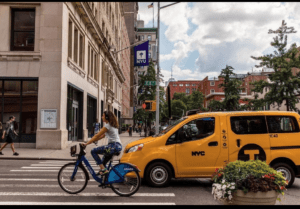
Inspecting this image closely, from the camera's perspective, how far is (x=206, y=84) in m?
122

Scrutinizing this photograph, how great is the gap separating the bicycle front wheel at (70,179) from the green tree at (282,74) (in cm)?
2513

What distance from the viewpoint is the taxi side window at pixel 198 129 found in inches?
319

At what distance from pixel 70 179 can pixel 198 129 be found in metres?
3.60

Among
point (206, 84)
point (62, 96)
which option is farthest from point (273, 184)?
point (206, 84)

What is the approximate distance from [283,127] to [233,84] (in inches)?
1229

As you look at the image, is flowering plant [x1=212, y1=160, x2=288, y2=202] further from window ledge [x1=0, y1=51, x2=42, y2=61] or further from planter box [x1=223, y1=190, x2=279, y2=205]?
window ledge [x1=0, y1=51, x2=42, y2=61]

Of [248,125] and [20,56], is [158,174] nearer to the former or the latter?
[248,125]

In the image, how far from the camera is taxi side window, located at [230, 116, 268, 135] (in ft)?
26.9

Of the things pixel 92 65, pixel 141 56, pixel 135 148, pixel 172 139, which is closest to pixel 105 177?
pixel 135 148

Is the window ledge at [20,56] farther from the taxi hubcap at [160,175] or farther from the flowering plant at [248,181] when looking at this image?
the flowering plant at [248,181]

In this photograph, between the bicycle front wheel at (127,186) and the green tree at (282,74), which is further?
the green tree at (282,74)

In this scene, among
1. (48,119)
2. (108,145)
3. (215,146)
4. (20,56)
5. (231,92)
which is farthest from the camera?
(231,92)

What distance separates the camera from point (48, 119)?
60.3 feet

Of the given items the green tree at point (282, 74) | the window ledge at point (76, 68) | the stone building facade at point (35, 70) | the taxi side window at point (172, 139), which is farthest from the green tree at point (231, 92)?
the taxi side window at point (172, 139)
